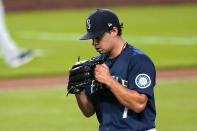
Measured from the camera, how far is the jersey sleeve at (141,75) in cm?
476

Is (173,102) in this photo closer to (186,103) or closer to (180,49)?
(186,103)

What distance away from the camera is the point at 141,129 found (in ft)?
16.1

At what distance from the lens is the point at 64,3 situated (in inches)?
1074

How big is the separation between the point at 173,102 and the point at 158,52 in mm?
5632

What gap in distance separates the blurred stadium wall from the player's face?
21.9m

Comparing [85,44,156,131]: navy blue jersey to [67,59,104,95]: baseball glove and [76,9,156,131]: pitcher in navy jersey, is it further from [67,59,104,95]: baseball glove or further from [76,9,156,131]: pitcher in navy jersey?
[67,59,104,95]: baseball glove

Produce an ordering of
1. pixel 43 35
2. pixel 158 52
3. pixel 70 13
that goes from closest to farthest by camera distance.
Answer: pixel 158 52
pixel 43 35
pixel 70 13

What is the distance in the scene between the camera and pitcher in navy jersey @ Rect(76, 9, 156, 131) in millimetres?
4691

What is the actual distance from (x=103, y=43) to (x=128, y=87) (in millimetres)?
448

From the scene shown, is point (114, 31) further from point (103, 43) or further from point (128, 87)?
point (128, 87)

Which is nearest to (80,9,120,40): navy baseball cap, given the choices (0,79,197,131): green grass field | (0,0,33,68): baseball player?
(0,79,197,131): green grass field

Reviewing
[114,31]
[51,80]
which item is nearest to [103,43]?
[114,31]

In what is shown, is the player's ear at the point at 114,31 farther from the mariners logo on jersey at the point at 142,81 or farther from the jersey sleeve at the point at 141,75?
the mariners logo on jersey at the point at 142,81

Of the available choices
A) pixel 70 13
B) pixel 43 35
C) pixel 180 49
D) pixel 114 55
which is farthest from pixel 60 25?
pixel 114 55
